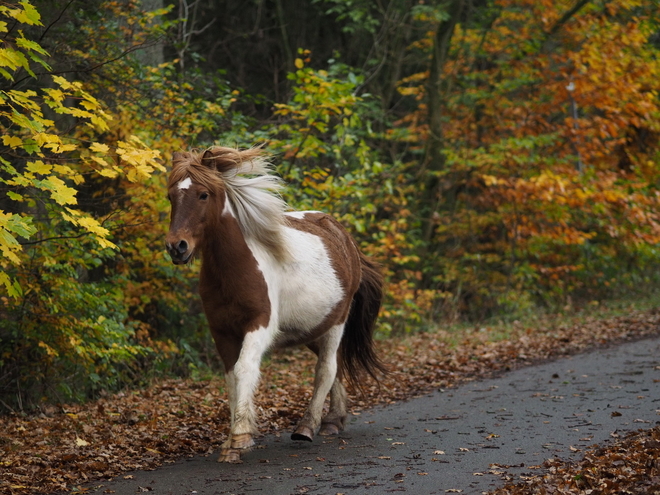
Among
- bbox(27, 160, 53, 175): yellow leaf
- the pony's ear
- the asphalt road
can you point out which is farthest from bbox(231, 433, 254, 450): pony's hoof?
bbox(27, 160, 53, 175): yellow leaf

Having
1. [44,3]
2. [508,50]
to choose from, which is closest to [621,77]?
[508,50]

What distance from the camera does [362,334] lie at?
8.37 meters

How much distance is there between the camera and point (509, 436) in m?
6.75

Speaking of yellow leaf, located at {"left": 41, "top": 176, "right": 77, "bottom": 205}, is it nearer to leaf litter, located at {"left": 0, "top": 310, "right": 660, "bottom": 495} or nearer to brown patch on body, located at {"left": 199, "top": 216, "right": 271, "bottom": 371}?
brown patch on body, located at {"left": 199, "top": 216, "right": 271, "bottom": 371}

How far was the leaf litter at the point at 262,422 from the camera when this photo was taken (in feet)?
17.3

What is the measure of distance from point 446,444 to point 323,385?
134 cm

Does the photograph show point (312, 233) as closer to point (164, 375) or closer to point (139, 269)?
point (139, 269)

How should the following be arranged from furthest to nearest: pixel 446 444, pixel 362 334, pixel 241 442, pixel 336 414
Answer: pixel 362 334, pixel 336 414, pixel 446 444, pixel 241 442

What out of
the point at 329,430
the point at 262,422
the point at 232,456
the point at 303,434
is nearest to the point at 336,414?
the point at 329,430

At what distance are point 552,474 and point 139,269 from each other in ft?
23.3

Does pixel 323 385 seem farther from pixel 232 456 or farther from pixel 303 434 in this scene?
pixel 232 456

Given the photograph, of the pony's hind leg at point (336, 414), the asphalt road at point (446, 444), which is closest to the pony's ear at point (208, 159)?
the asphalt road at point (446, 444)

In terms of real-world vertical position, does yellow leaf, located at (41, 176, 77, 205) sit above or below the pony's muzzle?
above

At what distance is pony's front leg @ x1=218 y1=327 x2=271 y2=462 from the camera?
19.7 ft
